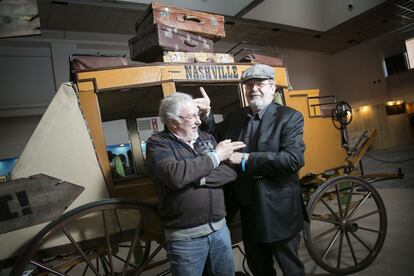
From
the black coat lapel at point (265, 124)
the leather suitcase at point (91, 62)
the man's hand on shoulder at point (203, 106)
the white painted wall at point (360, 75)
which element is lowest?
the black coat lapel at point (265, 124)

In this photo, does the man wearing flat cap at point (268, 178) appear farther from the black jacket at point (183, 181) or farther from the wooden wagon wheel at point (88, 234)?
the wooden wagon wheel at point (88, 234)

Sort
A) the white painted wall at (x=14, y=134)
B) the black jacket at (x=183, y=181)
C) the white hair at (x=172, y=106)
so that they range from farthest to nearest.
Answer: the white painted wall at (x=14, y=134), the white hair at (x=172, y=106), the black jacket at (x=183, y=181)

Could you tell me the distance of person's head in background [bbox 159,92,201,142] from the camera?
179cm

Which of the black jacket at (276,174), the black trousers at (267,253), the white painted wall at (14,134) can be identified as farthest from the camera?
the white painted wall at (14,134)

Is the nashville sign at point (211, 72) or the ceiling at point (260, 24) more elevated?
the ceiling at point (260, 24)

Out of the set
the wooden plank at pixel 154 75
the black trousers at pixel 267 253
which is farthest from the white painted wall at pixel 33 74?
the black trousers at pixel 267 253

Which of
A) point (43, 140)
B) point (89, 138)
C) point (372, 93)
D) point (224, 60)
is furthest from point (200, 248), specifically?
point (372, 93)

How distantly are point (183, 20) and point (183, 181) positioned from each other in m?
2.00

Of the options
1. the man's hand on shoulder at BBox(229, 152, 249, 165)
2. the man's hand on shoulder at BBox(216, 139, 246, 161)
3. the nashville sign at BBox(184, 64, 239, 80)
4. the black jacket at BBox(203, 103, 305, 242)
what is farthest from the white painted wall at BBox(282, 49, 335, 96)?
the man's hand on shoulder at BBox(216, 139, 246, 161)

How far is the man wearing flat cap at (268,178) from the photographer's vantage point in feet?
6.34

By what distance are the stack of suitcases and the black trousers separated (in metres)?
1.54

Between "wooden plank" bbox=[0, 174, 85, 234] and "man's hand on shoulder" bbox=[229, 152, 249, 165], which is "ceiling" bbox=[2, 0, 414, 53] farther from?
"man's hand on shoulder" bbox=[229, 152, 249, 165]

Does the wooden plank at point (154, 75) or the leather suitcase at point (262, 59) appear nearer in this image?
the wooden plank at point (154, 75)

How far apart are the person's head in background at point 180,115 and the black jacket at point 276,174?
445 millimetres
